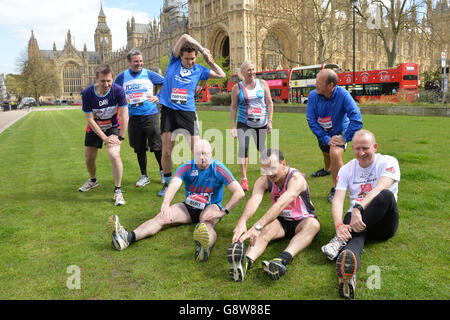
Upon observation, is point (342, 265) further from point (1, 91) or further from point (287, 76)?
point (1, 91)

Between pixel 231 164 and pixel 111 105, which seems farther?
pixel 231 164

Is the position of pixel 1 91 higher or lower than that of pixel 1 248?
higher

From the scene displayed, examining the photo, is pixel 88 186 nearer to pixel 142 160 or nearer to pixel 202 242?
pixel 142 160

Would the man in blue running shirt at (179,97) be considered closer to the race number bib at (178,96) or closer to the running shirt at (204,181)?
the race number bib at (178,96)

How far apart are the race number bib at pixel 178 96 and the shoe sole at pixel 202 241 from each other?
105 inches

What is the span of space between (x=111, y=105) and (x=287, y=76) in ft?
110

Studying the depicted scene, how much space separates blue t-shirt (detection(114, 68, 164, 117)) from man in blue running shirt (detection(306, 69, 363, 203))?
2.90 m

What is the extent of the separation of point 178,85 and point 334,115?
245 cm

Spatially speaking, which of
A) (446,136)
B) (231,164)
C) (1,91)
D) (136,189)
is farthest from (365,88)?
(1,91)

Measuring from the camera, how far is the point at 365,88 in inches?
1195

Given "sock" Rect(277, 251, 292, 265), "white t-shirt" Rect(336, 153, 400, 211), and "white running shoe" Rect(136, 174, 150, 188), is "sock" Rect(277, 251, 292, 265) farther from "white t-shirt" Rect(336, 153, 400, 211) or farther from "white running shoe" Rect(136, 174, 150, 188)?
"white running shoe" Rect(136, 174, 150, 188)

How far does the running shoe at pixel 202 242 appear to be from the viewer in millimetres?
3445
